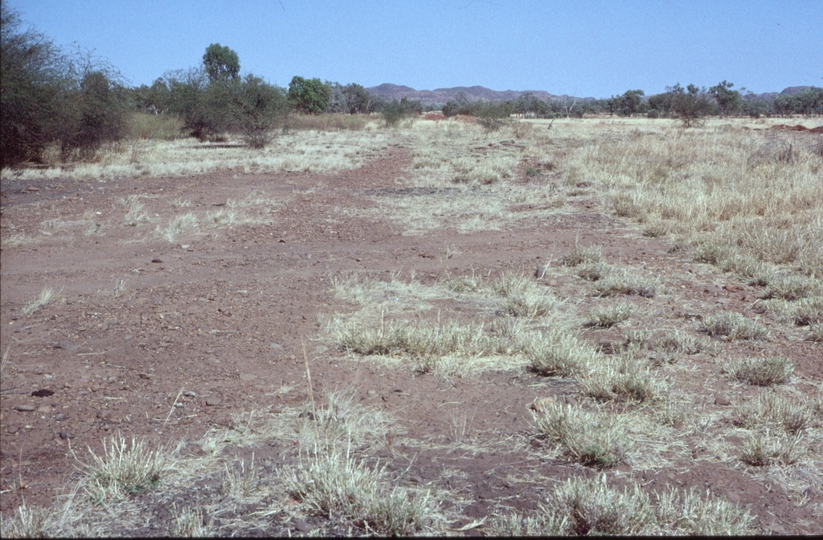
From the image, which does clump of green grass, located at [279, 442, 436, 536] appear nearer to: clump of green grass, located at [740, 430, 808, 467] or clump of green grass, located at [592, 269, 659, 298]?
clump of green grass, located at [740, 430, 808, 467]

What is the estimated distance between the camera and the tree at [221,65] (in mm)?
31231

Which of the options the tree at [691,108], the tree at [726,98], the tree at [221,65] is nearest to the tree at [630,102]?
the tree at [726,98]

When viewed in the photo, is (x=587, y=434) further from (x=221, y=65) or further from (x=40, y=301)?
(x=221, y=65)

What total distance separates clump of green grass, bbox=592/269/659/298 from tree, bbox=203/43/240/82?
1039 inches

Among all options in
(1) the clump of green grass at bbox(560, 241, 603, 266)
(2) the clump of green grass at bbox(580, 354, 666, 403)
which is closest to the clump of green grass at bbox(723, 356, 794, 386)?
(2) the clump of green grass at bbox(580, 354, 666, 403)

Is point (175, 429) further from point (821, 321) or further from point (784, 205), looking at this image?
point (784, 205)

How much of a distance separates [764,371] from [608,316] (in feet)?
5.13

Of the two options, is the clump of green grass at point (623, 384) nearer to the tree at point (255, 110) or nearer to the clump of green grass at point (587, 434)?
the clump of green grass at point (587, 434)

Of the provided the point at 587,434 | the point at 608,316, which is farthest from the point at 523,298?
the point at 587,434

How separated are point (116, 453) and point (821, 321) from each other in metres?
6.08

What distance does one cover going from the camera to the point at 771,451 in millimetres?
3789

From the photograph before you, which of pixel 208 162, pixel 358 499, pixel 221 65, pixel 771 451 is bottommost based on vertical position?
pixel 771 451

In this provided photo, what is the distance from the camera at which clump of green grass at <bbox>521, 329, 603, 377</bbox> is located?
504 centimetres

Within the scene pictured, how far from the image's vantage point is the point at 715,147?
73.9 ft
